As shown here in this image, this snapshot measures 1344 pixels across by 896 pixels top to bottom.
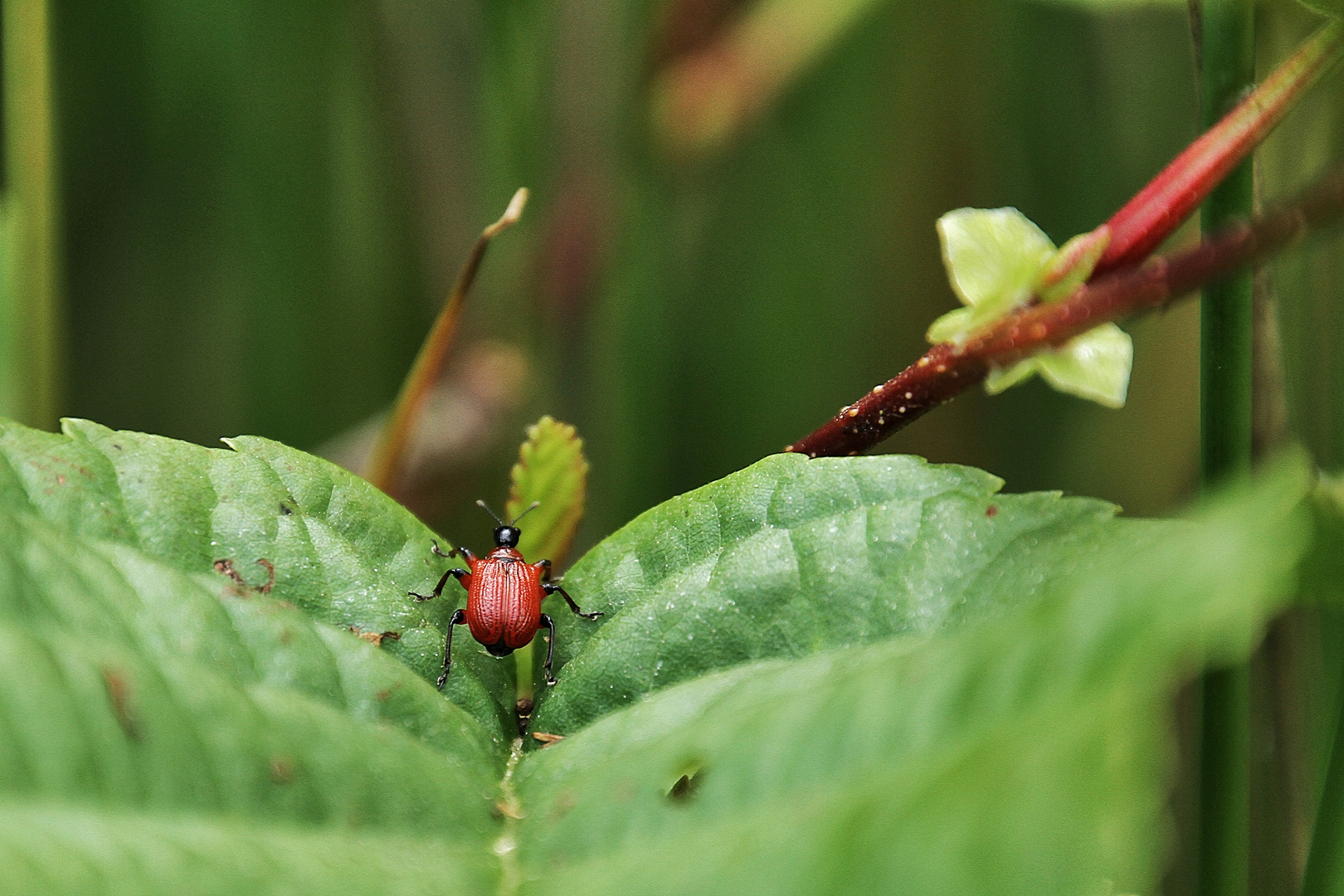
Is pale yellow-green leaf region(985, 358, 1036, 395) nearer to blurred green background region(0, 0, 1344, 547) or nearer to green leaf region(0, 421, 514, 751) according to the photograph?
green leaf region(0, 421, 514, 751)

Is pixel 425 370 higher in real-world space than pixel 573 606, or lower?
higher

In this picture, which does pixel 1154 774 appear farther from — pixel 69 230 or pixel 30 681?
pixel 69 230

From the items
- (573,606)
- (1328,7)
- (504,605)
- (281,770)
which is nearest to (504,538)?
(504,605)

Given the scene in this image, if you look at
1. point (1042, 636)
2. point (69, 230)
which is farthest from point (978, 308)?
point (69, 230)

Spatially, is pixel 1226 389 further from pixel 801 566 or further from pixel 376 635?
pixel 376 635

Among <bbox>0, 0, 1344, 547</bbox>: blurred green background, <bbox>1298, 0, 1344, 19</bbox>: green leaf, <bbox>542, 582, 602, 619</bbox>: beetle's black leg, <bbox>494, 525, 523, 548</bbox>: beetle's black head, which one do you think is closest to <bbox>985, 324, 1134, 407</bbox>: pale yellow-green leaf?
<bbox>1298, 0, 1344, 19</bbox>: green leaf

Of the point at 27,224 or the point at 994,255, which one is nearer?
the point at 994,255
